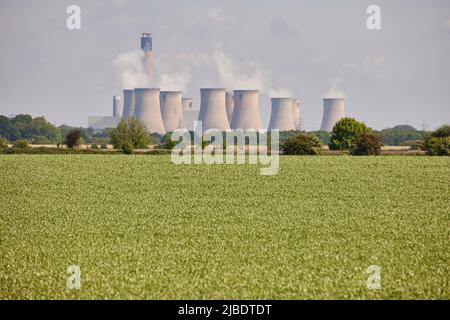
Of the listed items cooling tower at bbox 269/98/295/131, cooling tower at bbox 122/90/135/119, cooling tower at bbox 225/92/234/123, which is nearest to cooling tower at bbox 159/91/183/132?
cooling tower at bbox 122/90/135/119

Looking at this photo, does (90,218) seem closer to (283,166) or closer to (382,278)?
(382,278)

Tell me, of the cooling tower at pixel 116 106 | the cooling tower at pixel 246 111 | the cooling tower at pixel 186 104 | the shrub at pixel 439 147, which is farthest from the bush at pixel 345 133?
the cooling tower at pixel 116 106

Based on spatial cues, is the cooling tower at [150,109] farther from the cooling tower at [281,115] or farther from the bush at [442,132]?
the bush at [442,132]

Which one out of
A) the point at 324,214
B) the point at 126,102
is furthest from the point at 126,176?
the point at 126,102

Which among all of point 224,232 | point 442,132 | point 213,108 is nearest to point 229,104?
point 213,108

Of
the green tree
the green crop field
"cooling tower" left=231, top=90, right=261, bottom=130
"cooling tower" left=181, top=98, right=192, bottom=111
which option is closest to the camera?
Answer: the green crop field

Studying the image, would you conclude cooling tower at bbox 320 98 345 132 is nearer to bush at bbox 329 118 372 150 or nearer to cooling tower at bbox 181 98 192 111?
cooling tower at bbox 181 98 192 111
